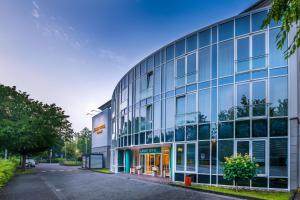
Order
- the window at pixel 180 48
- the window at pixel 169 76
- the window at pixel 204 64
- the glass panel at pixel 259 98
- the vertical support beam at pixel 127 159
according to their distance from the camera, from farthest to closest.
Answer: the vertical support beam at pixel 127 159, the window at pixel 169 76, the window at pixel 180 48, the window at pixel 204 64, the glass panel at pixel 259 98

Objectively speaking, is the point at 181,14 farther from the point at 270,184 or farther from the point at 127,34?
the point at 270,184

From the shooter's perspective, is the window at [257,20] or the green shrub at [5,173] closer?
the window at [257,20]

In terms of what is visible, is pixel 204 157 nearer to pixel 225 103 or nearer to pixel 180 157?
pixel 180 157

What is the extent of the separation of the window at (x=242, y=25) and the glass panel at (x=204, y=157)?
302 inches

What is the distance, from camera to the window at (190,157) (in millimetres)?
22656

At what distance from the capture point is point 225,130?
20766mm

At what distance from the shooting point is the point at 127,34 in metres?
26.2

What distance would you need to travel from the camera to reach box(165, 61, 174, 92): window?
26041 mm

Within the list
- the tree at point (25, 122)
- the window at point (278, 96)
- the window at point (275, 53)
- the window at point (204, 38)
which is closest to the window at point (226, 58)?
the window at point (204, 38)

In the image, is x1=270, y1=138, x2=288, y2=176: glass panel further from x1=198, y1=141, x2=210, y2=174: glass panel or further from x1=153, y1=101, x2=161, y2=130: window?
x1=153, y1=101, x2=161, y2=130: window

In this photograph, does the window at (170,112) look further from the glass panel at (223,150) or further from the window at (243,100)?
the window at (243,100)

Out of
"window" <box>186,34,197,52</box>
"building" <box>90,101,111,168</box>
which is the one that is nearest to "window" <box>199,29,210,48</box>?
"window" <box>186,34,197,52</box>

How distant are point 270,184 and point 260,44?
8.39m

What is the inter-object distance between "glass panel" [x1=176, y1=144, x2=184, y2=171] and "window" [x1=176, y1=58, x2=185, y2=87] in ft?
15.9
